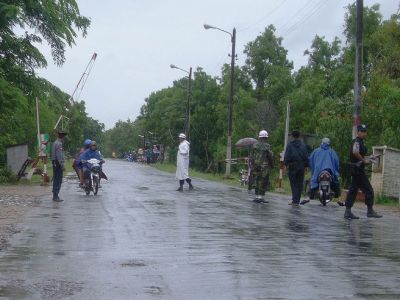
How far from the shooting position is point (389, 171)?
19672 millimetres

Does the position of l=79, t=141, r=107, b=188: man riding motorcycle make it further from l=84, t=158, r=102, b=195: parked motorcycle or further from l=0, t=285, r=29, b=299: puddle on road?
l=0, t=285, r=29, b=299: puddle on road

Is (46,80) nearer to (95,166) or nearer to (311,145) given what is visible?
(95,166)

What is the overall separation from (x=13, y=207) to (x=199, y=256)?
8.19m

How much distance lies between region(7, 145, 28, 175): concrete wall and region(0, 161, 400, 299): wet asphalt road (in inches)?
540

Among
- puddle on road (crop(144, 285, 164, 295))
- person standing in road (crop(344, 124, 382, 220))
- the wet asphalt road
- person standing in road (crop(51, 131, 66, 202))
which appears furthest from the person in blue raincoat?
puddle on road (crop(144, 285, 164, 295))

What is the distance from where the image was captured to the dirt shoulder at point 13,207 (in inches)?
429

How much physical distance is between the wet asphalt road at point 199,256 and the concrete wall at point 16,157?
13.7m

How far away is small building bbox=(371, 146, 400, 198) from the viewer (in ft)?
64.1

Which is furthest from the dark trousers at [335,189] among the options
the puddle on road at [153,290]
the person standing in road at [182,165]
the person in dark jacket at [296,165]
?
the puddle on road at [153,290]

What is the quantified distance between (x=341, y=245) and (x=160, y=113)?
8076 centimetres

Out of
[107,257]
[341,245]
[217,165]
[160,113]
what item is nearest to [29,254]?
[107,257]

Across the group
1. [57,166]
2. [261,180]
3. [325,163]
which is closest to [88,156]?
[57,166]

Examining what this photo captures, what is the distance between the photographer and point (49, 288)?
6.59 m

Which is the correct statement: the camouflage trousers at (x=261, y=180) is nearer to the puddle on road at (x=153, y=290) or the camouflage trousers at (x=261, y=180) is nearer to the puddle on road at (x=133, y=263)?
the puddle on road at (x=133, y=263)
